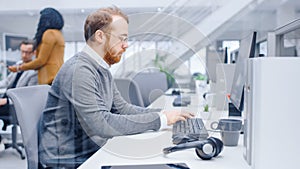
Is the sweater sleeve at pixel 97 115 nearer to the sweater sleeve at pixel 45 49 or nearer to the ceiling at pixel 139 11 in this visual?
the sweater sleeve at pixel 45 49

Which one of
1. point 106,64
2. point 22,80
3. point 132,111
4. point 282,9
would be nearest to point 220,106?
point 132,111

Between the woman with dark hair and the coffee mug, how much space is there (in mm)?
1811

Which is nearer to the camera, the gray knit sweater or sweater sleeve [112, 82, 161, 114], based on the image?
the gray knit sweater

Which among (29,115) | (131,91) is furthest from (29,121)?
(131,91)

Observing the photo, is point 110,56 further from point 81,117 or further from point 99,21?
point 81,117

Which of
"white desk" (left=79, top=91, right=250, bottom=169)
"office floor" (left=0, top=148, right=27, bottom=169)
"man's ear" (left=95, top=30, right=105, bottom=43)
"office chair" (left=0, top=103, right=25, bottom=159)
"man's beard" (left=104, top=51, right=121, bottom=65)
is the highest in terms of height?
"man's ear" (left=95, top=30, right=105, bottom=43)

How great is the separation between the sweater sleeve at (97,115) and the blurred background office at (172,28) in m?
1.02

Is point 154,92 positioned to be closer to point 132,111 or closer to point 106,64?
point 132,111

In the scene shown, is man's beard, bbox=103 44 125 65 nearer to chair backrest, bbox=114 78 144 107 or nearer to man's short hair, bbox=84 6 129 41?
man's short hair, bbox=84 6 129 41

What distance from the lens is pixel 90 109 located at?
124 cm

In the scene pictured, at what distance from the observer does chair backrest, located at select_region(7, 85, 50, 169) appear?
1.20m

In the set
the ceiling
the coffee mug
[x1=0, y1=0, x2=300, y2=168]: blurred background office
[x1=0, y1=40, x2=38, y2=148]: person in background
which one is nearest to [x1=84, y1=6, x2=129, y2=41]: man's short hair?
the coffee mug

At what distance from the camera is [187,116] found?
1320mm

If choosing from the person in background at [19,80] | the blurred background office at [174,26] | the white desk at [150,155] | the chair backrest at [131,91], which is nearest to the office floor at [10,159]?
the person in background at [19,80]
